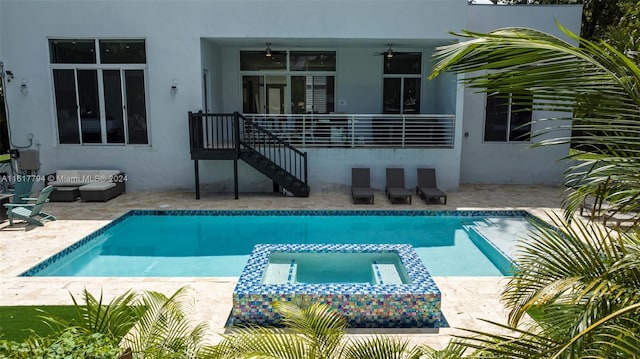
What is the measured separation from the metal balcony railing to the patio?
5.18 feet

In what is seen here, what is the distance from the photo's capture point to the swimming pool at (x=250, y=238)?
7824mm

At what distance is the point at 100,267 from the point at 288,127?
22.4ft

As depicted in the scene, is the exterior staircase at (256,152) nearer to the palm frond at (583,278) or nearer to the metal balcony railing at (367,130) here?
the metal balcony railing at (367,130)

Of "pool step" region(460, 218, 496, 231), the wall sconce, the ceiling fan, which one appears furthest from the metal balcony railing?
"pool step" region(460, 218, 496, 231)

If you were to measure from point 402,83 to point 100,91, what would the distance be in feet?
29.8

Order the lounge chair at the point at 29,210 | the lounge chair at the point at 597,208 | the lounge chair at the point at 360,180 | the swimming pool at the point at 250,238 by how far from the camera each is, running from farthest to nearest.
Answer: the lounge chair at the point at 360,180 → the lounge chair at the point at 29,210 → the swimming pool at the point at 250,238 → the lounge chair at the point at 597,208

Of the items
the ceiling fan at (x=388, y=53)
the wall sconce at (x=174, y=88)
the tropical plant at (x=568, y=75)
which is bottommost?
the tropical plant at (x=568, y=75)

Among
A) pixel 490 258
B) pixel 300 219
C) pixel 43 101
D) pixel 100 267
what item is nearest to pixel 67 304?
pixel 100 267

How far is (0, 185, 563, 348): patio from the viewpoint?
560cm

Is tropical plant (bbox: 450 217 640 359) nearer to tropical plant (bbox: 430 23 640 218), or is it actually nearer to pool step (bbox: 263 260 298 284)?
tropical plant (bbox: 430 23 640 218)

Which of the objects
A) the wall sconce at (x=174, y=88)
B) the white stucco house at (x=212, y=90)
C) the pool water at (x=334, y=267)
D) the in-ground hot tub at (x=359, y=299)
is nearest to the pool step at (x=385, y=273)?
the pool water at (x=334, y=267)

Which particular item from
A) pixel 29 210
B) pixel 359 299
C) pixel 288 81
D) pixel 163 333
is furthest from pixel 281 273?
pixel 288 81

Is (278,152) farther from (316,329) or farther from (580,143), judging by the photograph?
(580,143)

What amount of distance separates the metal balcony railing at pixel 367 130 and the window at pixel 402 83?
4.88ft
